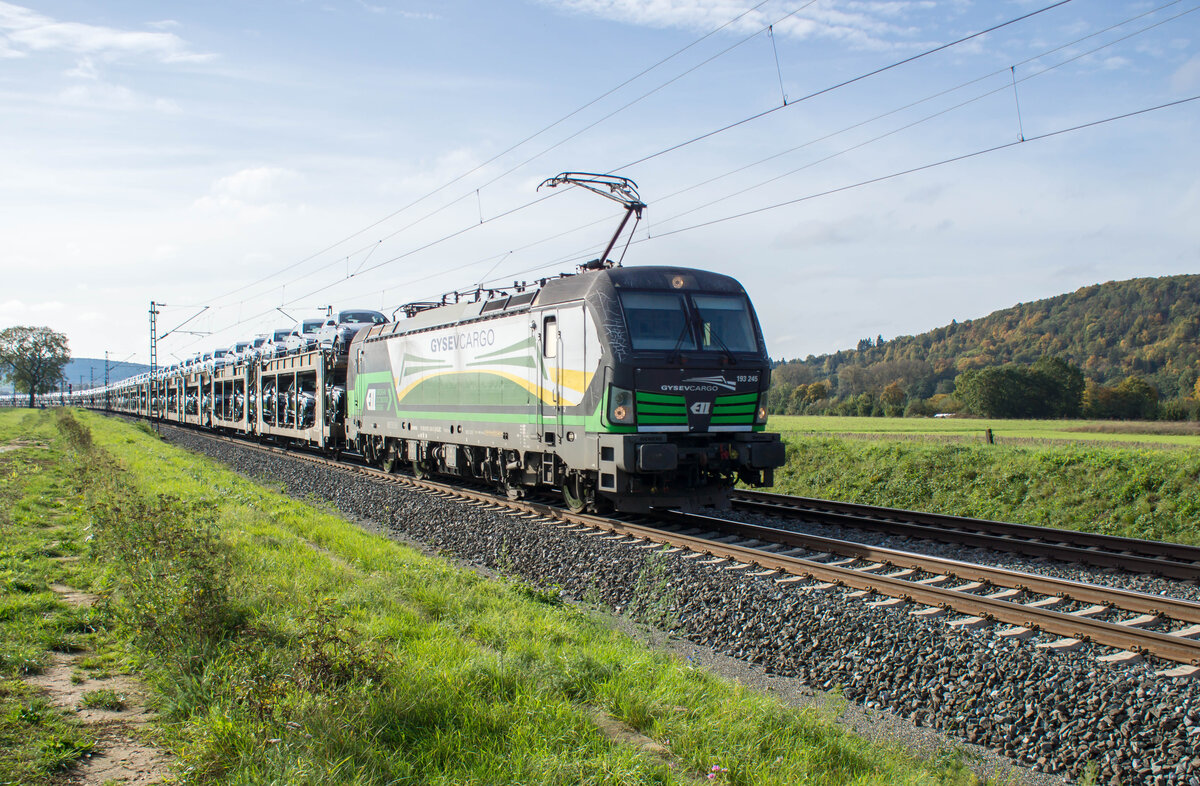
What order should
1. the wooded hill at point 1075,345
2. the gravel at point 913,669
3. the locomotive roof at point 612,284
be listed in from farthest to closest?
the wooded hill at point 1075,345 < the locomotive roof at point 612,284 < the gravel at point 913,669

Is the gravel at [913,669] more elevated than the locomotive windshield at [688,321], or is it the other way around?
Result: the locomotive windshield at [688,321]

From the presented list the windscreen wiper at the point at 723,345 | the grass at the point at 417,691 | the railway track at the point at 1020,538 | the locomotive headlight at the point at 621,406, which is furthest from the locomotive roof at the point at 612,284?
the grass at the point at 417,691

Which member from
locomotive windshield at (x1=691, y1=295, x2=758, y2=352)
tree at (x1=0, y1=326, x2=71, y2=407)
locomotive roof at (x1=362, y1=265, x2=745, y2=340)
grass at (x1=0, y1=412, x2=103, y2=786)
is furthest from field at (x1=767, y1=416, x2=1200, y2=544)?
tree at (x1=0, y1=326, x2=71, y2=407)

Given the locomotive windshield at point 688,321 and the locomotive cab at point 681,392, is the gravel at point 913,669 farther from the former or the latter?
the locomotive windshield at point 688,321

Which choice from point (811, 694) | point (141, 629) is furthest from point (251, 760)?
point (811, 694)

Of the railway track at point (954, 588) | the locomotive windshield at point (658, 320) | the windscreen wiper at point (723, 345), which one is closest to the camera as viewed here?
the railway track at point (954, 588)

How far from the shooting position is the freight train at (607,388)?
1076cm

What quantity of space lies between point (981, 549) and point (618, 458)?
4.93 metres

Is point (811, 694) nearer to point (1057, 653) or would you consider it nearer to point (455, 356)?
point (1057, 653)

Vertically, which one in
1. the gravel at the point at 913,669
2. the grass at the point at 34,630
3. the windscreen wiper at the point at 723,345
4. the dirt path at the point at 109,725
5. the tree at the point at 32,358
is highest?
the tree at the point at 32,358

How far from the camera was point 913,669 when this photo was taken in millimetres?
5656

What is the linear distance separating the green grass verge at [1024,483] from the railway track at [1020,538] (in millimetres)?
2546

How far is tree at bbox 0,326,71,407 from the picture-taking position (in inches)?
3401

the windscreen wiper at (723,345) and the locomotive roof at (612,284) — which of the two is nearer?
the locomotive roof at (612,284)
